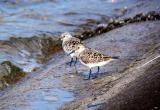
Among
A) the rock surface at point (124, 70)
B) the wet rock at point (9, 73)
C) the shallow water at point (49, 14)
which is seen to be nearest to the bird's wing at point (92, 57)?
the rock surface at point (124, 70)

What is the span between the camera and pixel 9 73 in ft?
43.1

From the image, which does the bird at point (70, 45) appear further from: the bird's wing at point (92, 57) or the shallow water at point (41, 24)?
the shallow water at point (41, 24)

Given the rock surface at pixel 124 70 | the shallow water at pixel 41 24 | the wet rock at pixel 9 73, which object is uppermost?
the rock surface at pixel 124 70

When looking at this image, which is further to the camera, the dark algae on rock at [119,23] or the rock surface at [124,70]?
the dark algae on rock at [119,23]

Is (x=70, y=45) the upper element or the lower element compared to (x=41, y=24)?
upper

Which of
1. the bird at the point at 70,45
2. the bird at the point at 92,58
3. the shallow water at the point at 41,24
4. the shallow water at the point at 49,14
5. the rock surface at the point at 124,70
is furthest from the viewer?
the shallow water at the point at 49,14

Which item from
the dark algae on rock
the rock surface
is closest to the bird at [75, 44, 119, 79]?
the rock surface

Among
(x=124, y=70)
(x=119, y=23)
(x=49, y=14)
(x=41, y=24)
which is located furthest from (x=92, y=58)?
(x=49, y=14)

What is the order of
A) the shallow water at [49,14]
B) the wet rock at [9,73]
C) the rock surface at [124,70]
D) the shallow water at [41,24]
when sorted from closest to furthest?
the rock surface at [124,70] < the shallow water at [41,24] < the wet rock at [9,73] < the shallow water at [49,14]

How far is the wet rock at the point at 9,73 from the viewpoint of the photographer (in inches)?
498

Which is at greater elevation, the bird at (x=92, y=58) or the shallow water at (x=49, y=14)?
the bird at (x=92, y=58)

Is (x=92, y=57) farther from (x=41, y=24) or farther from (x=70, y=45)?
(x=41, y=24)

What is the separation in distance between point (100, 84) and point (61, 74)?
182 centimetres

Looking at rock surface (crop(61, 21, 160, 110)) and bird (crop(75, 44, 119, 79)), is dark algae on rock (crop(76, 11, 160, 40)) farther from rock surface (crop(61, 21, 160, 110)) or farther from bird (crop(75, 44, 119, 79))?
bird (crop(75, 44, 119, 79))
